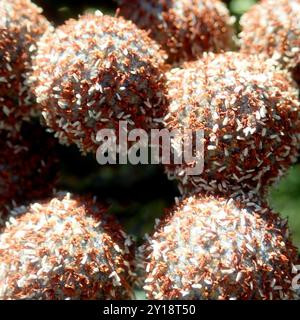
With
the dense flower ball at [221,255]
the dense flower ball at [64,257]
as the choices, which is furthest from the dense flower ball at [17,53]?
the dense flower ball at [221,255]

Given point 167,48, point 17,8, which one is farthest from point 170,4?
point 17,8

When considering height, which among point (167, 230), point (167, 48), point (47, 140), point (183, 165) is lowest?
point (167, 230)
